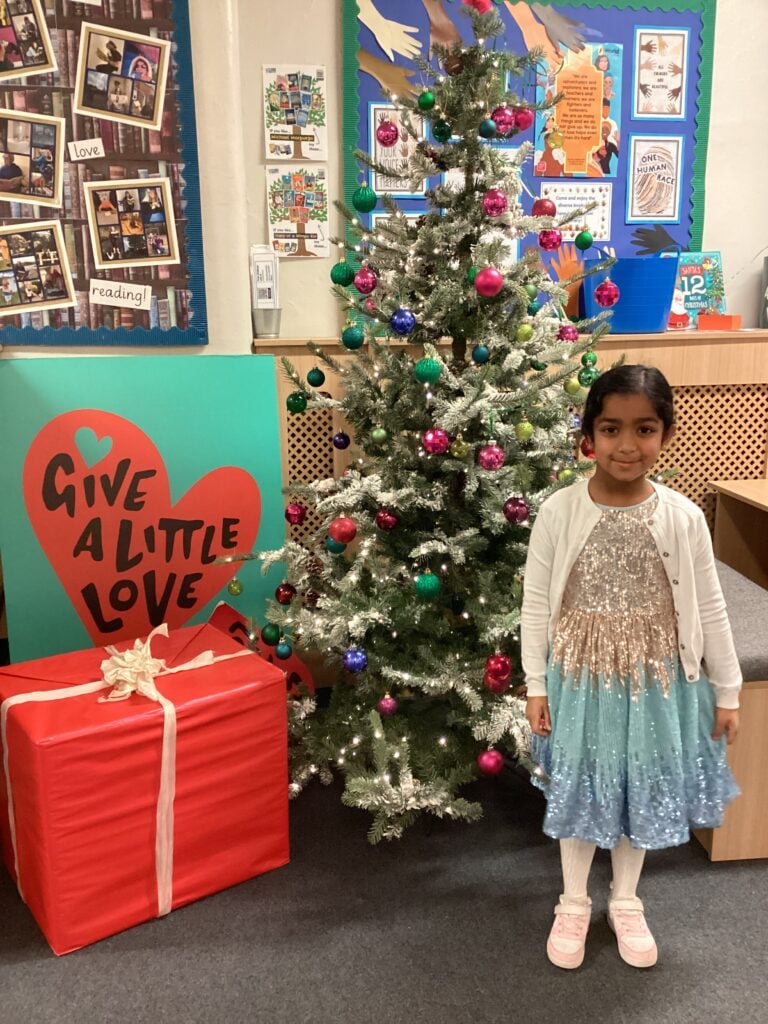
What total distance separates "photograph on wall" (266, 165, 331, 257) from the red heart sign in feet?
2.67

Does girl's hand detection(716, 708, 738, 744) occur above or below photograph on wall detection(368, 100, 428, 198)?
below

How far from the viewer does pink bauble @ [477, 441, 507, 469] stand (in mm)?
1732

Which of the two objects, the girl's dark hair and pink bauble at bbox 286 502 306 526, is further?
pink bauble at bbox 286 502 306 526

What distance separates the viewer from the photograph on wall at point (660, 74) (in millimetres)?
2701

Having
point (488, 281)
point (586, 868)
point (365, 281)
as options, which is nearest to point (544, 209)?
point (488, 281)

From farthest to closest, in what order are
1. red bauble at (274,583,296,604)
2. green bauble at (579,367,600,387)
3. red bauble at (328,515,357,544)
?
red bauble at (274,583,296,604) → green bauble at (579,367,600,387) → red bauble at (328,515,357,544)

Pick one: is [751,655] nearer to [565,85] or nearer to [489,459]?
[489,459]

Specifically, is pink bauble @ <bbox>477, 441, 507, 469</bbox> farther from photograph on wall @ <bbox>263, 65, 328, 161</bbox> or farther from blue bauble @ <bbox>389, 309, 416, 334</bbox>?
photograph on wall @ <bbox>263, 65, 328, 161</bbox>

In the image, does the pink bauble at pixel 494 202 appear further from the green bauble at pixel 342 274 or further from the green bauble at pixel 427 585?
the green bauble at pixel 427 585

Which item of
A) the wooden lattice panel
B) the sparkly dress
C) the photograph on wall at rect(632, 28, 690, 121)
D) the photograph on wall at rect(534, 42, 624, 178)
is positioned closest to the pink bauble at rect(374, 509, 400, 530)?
the sparkly dress

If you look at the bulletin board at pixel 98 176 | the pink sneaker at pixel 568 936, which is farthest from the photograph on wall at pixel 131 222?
the pink sneaker at pixel 568 936

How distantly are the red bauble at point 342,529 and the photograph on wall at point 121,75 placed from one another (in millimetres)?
1211

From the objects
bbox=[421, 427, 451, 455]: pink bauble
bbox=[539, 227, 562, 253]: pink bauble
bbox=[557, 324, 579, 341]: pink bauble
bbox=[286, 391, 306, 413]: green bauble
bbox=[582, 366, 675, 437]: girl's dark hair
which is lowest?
bbox=[421, 427, 451, 455]: pink bauble

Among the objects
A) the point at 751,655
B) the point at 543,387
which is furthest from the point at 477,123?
the point at 751,655
